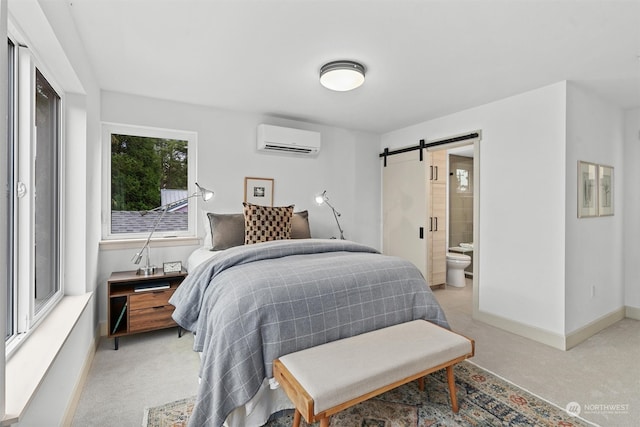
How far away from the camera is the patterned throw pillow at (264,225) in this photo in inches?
122

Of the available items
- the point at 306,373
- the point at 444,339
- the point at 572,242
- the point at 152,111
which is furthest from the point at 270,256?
the point at 572,242

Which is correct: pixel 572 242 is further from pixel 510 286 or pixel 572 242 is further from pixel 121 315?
pixel 121 315

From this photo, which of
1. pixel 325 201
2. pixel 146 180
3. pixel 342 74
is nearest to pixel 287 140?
pixel 325 201

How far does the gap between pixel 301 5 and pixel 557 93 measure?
7.78ft

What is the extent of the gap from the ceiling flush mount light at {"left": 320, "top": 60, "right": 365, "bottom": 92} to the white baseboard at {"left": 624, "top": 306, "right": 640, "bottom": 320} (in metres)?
3.79

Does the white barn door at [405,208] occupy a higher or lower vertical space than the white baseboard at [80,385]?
higher

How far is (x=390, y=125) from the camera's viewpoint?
4230mm

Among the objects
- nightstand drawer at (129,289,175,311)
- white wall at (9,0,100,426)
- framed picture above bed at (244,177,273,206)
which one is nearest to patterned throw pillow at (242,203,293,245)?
framed picture above bed at (244,177,273,206)

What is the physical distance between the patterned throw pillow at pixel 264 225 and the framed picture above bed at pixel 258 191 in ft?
1.81

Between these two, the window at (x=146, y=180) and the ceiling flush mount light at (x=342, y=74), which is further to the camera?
the window at (x=146, y=180)

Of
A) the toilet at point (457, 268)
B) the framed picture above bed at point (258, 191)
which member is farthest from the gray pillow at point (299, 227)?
the toilet at point (457, 268)

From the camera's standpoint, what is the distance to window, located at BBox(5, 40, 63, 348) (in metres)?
1.49

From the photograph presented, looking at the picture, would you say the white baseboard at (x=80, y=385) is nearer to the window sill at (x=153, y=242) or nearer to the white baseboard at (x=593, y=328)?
the window sill at (x=153, y=242)

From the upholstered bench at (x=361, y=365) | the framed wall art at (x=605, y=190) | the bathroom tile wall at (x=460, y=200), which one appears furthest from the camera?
the bathroom tile wall at (x=460, y=200)
